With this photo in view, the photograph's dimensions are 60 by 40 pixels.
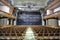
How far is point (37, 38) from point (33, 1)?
11.5 meters

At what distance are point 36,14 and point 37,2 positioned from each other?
4.34 meters

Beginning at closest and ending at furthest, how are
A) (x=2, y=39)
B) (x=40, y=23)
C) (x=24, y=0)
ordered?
(x=2, y=39), (x=24, y=0), (x=40, y=23)

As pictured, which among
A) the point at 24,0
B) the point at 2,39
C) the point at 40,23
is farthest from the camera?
the point at 40,23

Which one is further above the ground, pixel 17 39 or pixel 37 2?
pixel 37 2

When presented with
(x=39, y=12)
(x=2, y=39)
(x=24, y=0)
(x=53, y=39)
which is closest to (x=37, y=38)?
(x=53, y=39)

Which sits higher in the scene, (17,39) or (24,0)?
(24,0)

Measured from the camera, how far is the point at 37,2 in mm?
15445

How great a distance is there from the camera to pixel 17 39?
3.79 m

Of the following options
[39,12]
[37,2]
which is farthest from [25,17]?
[37,2]

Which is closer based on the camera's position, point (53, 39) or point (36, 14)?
point (53, 39)

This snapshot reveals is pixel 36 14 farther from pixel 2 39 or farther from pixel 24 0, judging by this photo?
pixel 2 39

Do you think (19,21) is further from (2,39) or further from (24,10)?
(2,39)

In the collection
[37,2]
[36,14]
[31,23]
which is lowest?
[31,23]

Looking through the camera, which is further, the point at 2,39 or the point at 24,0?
the point at 24,0
